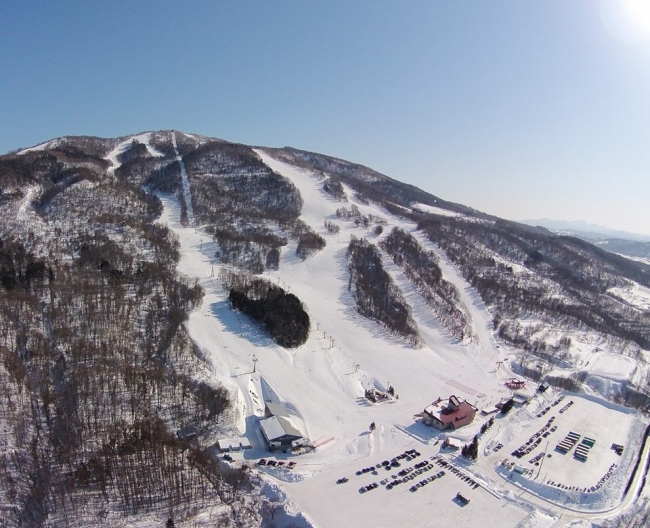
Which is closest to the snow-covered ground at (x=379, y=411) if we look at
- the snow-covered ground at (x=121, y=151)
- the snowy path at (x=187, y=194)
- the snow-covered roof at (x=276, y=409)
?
the snow-covered roof at (x=276, y=409)

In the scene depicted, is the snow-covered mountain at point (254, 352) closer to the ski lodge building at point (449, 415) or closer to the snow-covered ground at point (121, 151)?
the ski lodge building at point (449, 415)

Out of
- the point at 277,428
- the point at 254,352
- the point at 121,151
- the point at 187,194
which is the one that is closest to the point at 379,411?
the point at 277,428

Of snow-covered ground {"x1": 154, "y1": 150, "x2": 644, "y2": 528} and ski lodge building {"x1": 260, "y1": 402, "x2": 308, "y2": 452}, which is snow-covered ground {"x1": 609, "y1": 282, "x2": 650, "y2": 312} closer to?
snow-covered ground {"x1": 154, "y1": 150, "x2": 644, "y2": 528}

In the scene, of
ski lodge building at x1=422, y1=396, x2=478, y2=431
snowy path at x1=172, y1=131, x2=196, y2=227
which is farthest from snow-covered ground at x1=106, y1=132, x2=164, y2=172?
ski lodge building at x1=422, y1=396, x2=478, y2=431

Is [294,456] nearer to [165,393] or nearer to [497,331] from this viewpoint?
[165,393]

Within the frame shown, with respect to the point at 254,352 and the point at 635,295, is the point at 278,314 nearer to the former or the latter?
the point at 254,352
